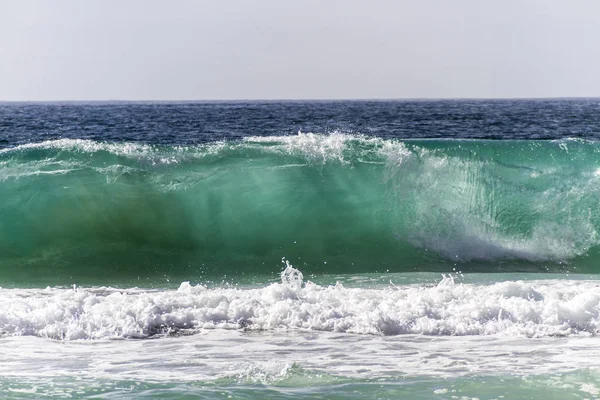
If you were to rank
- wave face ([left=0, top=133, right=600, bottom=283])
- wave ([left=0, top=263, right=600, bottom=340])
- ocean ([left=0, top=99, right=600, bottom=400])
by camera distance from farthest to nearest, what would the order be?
wave face ([left=0, top=133, right=600, bottom=283]) < wave ([left=0, top=263, right=600, bottom=340]) < ocean ([left=0, top=99, right=600, bottom=400])

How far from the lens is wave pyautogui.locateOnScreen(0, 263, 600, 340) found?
7.68m

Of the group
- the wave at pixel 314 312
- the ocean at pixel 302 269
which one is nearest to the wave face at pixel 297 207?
the ocean at pixel 302 269

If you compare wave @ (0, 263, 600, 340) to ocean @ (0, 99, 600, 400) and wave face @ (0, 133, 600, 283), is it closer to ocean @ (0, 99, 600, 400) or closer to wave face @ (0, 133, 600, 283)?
ocean @ (0, 99, 600, 400)

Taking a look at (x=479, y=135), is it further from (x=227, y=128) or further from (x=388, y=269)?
(x=388, y=269)

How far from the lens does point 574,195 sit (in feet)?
42.6

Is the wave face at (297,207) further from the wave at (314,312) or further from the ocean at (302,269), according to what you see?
the wave at (314,312)

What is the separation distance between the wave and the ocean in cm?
2

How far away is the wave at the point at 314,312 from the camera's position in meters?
7.68

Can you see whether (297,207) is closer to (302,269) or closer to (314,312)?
(302,269)

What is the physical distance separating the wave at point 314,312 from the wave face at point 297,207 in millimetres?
2828

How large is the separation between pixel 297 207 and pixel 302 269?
5.89ft

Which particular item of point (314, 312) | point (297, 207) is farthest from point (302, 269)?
point (314, 312)

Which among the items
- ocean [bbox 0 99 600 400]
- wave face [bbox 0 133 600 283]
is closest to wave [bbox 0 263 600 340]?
ocean [bbox 0 99 600 400]

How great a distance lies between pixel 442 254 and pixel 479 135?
26.8m
